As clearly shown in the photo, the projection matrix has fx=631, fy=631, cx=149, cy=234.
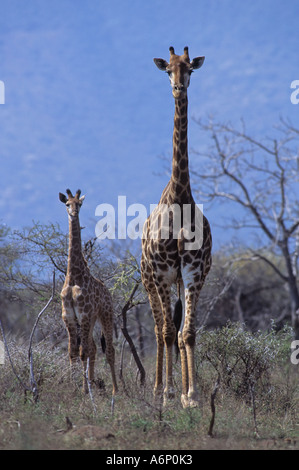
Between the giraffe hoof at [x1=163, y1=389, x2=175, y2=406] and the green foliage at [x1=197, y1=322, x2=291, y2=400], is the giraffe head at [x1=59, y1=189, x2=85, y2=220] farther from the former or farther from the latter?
the giraffe hoof at [x1=163, y1=389, x2=175, y2=406]

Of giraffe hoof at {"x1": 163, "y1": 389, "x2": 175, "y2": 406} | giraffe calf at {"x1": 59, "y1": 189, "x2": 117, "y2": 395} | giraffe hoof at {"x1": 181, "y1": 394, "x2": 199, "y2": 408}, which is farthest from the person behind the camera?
giraffe calf at {"x1": 59, "y1": 189, "x2": 117, "y2": 395}

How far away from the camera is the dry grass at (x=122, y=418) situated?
5582mm

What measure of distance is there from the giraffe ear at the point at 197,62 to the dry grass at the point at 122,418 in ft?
13.4

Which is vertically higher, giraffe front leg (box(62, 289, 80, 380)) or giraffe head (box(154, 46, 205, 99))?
giraffe head (box(154, 46, 205, 99))

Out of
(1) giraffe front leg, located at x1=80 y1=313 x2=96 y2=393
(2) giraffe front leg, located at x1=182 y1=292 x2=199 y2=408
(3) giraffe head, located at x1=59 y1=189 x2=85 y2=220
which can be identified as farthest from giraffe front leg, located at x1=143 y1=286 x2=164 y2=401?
(3) giraffe head, located at x1=59 y1=189 x2=85 y2=220

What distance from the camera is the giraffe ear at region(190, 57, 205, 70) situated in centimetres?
788

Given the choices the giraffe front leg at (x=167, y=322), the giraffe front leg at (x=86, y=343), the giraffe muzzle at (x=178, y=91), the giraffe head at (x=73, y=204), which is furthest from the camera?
the giraffe head at (x=73, y=204)

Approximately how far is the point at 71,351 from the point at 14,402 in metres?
1.83

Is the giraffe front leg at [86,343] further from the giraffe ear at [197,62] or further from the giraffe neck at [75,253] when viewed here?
the giraffe ear at [197,62]

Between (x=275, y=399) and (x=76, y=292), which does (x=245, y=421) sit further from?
(x=76, y=292)

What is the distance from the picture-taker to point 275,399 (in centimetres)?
816

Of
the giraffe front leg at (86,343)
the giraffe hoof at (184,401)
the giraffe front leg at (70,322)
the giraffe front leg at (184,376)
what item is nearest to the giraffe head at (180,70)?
the giraffe front leg at (184,376)

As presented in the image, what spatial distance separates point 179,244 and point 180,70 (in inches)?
82.4
